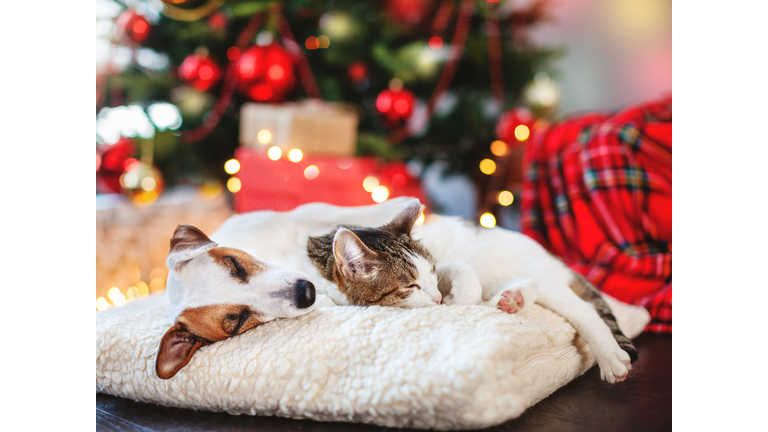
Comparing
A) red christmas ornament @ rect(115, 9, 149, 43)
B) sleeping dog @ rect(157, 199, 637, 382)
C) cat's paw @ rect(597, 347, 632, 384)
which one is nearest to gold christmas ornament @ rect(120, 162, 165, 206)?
red christmas ornament @ rect(115, 9, 149, 43)

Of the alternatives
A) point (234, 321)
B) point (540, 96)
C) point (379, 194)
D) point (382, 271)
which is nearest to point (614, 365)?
point (382, 271)

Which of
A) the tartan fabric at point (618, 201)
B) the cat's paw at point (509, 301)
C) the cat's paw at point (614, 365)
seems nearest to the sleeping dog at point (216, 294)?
the cat's paw at point (509, 301)

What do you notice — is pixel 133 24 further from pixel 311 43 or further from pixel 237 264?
pixel 237 264

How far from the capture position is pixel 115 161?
2.04 m

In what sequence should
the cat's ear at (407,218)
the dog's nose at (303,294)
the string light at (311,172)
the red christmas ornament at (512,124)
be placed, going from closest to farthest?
the dog's nose at (303,294) → the cat's ear at (407,218) → the string light at (311,172) → the red christmas ornament at (512,124)

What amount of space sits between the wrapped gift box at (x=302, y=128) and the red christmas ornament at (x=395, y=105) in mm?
211

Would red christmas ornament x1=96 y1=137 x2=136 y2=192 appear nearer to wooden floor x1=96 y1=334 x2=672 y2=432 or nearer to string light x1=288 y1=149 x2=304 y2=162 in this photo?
string light x1=288 y1=149 x2=304 y2=162

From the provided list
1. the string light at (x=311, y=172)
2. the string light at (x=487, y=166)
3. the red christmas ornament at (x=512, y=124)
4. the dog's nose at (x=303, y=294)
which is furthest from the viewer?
the string light at (x=487, y=166)

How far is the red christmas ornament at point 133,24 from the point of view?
6.64 ft

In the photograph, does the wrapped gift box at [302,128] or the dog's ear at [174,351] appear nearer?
the dog's ear at [174,351]

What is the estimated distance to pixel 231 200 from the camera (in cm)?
265

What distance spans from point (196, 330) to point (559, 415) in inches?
19.1

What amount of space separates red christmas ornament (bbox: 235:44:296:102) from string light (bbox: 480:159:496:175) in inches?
39.8

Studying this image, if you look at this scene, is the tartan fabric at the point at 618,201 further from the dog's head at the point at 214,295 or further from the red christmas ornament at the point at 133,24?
the red christmas ornament at the point at 133,24
